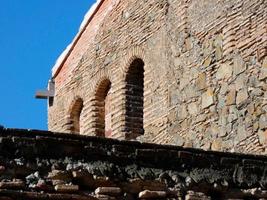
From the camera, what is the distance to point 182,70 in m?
12.6

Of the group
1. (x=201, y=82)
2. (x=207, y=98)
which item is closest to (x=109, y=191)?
(x=207, y=98)

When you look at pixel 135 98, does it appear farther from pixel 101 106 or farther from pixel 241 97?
pixel 241 97

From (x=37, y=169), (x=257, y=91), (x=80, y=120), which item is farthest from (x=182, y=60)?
(x=37, y=169)

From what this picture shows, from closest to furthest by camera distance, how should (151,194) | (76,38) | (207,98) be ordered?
(151,194) < (207,98) < (76,38)

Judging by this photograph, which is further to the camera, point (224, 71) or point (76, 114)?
point (76, 114)

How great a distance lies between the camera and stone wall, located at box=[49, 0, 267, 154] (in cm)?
1109

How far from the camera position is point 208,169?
748 centimetres

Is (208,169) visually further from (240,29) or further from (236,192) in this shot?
(240,29)

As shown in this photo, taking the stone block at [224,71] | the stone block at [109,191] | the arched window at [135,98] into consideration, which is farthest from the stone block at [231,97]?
the stone block at [109,191]

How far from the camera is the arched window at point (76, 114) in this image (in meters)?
16.0

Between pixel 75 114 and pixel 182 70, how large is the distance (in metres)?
3.91

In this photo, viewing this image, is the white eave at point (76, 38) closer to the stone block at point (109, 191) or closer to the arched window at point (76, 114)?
the arched window at point (76, 114)

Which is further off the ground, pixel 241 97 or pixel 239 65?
pixel 239 65

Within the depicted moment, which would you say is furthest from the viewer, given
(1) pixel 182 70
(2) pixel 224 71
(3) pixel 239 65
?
(1) pixel 182 70
